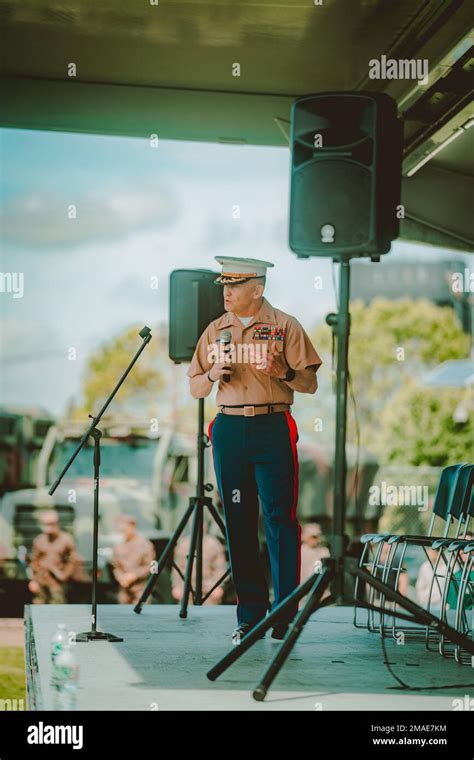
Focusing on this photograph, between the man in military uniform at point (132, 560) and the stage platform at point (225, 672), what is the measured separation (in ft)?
18.1

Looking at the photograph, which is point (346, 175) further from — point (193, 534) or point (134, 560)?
point (134, 560)

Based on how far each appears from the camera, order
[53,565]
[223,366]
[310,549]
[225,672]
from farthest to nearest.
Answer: [310,549] → [53,565] → [223,366] → [225,672]

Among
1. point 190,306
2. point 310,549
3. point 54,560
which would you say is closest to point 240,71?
point 190,306

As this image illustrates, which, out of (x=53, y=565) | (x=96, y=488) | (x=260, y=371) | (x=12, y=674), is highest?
(x=260, y=371)

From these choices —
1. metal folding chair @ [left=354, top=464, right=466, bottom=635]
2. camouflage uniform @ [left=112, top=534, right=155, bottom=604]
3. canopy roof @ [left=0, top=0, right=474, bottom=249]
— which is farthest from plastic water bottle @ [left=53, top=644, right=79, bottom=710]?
camouflage uniform @ [left=112, top=534, right=155, bottom=604]

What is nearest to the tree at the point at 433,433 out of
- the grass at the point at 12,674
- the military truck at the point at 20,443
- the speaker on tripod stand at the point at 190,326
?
the military truck at the point at 20,443

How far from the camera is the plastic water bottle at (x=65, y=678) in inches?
150

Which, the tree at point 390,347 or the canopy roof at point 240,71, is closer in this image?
the canopy roof at point 240,71

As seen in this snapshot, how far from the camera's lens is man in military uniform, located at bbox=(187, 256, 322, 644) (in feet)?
16.1

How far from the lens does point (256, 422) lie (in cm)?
492

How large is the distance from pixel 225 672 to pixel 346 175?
76.5 inches

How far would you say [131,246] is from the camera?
4466 centimetres

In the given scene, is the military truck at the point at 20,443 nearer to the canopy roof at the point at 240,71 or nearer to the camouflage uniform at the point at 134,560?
the camouflage uniform at the point at 134,560
